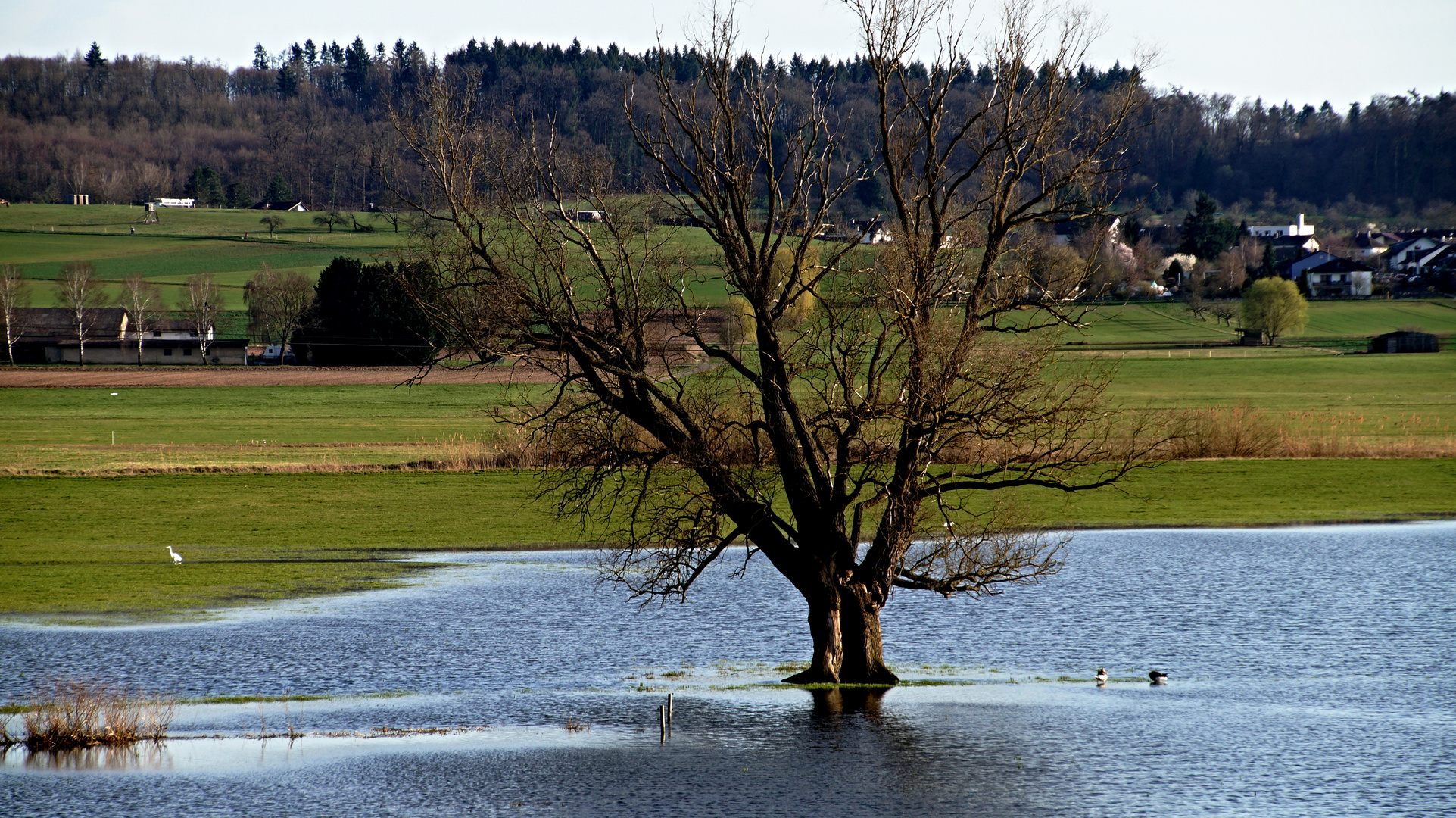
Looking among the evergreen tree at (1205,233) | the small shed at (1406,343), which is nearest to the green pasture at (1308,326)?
the small shed at (1406,343)

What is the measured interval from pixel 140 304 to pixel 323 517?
103 m

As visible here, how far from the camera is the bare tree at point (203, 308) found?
126 meters

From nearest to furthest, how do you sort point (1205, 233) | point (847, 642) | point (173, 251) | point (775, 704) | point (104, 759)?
1. point (104, 759)
2. point (775, 704)
3. point (847, 642)
4. point (1205, 233)
5. point (173, 251)

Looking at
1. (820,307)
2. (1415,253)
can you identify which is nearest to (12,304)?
(820,307)

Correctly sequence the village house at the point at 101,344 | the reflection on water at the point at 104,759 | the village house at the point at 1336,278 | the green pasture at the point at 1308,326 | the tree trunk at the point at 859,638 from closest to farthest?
the reflection on water at the point at 104,759
the tree trunk at the point at 859,638
the village house at the point at 101,344
the green pasture at the point at 1308,326
the village house at the point at 1336,278

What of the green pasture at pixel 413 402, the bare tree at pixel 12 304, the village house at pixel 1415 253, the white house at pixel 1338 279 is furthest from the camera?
the village house at pixel 1415 253

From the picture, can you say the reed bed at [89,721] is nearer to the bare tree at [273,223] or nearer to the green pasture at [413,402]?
the green pasture at [413,402]

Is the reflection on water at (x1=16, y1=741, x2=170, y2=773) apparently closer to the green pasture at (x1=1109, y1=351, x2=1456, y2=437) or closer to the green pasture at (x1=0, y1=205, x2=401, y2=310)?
the green pasture at (x1=1109, y1=351, x2=1456, y2=437)

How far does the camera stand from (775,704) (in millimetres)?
21078

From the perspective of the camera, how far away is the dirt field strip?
98312 millimetres

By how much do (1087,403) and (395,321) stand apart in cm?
9544

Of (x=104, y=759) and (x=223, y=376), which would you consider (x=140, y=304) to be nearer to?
(x=223, y=376)

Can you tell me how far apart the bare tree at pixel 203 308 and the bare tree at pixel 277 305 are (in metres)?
3.50

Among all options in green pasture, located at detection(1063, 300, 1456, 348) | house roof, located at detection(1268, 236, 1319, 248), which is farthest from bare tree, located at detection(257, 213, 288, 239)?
house roof, located at detection(1268, 236, 1319, 248)
